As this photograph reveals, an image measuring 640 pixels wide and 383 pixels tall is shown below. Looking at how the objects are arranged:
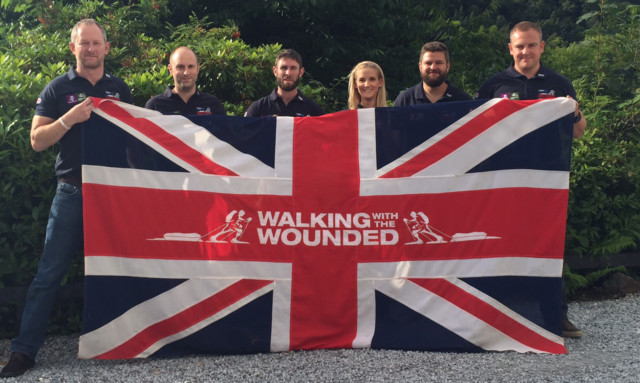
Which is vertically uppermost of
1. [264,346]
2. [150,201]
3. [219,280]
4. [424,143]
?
[424,143]

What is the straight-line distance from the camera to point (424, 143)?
188 inches

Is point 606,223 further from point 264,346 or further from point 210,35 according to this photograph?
point 210,35

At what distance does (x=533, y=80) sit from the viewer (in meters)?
5.08

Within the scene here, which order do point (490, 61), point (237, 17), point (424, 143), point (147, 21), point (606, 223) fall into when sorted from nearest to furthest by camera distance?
point (424, 143) < point (606, 223) < point (147, 21) < point (237, 17) < point (490, 61)

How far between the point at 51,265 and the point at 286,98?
6.84ft

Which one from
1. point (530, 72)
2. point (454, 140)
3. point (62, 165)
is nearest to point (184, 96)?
point (62, 165)

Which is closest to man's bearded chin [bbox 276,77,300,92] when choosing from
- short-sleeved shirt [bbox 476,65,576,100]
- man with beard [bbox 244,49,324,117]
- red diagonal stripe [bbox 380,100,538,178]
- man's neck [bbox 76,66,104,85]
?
man with beard [bbox 244,49,324,117]

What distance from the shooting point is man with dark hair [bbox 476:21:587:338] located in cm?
501

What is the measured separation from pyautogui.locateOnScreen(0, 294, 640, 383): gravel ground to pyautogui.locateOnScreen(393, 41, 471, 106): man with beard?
187 centimetres

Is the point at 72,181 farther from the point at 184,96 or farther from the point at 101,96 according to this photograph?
the point at 184,96

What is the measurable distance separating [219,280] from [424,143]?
1640 mm

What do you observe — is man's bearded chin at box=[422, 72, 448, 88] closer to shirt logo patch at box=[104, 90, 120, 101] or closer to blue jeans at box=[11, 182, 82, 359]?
shirt logo patch at box=[104, 90, 120, 101]

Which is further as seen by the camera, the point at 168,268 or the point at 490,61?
the point at 490,61

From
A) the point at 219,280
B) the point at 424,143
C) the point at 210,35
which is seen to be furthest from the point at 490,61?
the point at 219,280
